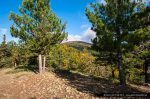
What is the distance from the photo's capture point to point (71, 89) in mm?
23609

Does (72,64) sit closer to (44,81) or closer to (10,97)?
(44,81)

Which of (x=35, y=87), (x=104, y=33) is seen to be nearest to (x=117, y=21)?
(x=104, y=33)

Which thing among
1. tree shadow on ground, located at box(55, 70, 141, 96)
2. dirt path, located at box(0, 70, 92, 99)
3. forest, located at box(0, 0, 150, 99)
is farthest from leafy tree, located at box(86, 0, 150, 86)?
dirt path, located at box(0, 70, 92, 99)

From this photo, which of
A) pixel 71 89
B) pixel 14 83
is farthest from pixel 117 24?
pixel 14 83

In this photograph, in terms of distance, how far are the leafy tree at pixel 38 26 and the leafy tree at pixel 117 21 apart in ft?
18.1

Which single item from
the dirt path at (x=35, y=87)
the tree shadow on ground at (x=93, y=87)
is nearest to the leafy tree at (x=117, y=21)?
the tree shadow on ground at (x=93, y=87)

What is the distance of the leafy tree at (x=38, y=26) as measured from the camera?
2870cm

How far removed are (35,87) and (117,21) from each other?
10.6 meters

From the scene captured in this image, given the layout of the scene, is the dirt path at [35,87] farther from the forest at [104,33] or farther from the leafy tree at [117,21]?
the leafy tree at [117,21]

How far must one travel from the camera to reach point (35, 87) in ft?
82.3

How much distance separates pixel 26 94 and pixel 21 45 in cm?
779

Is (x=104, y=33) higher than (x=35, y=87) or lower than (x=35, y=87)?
higher

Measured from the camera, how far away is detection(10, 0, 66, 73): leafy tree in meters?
28.7

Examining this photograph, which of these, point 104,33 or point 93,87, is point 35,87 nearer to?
point 93,87
